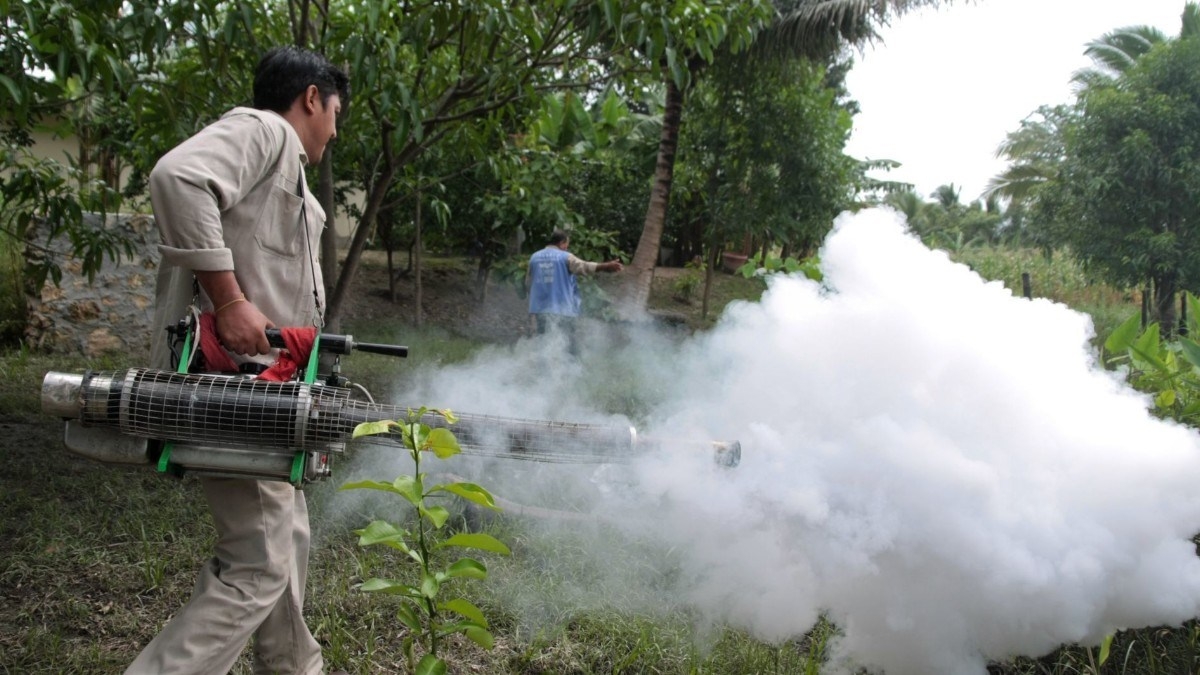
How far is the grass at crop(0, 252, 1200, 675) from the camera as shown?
2.69 m

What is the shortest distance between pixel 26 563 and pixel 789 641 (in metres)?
2.78

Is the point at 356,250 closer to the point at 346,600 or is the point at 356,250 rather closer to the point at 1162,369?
the point at 346,600

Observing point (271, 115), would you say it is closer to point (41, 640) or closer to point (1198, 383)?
point (41, 640)

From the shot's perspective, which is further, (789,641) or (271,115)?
(789,641)

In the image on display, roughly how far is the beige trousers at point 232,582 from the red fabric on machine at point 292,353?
271 millimetres

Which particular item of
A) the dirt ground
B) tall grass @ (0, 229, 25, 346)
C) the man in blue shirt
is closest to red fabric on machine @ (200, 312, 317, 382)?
the man in blue shirt

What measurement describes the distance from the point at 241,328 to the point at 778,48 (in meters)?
8.88

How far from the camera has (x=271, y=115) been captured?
85.2 inches

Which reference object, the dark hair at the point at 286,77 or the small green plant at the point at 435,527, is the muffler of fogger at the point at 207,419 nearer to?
the small green plant at the point at 435,527

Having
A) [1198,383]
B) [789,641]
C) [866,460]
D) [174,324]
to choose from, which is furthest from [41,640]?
[1198,383]

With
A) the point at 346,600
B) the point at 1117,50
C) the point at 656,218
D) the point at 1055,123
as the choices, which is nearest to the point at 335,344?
the point at 346,600

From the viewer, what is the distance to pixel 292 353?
6.69ft

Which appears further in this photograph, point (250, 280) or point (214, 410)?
point (250, 280)

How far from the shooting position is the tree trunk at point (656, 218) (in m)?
9.53
